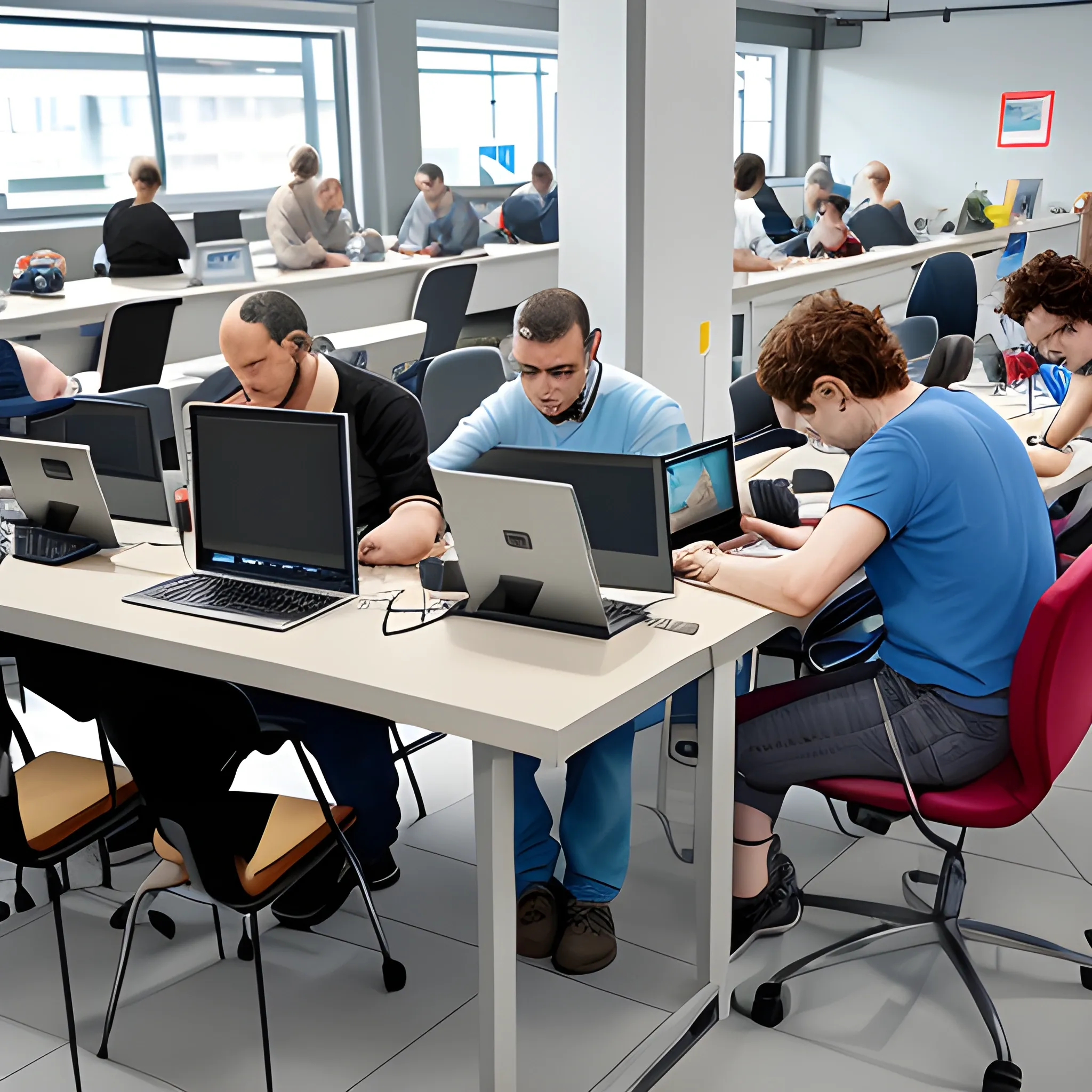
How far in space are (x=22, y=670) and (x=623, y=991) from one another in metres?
1.30

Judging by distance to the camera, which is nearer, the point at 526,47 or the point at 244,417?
the point at 244,417

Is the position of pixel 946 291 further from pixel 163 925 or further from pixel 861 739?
pixel 163 925

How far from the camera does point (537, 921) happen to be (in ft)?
8.26

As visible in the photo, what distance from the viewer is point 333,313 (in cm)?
628

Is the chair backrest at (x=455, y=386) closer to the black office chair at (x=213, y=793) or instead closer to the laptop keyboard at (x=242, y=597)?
the laptop keyboard at (x=242, y=597)

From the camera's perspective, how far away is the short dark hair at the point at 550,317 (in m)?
2.77

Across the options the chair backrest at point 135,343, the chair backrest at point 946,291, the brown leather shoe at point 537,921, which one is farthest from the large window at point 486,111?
the brown leather shoe at point 537,921

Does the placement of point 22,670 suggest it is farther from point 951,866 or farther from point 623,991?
point 951,866

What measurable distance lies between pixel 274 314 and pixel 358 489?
0.46 meters

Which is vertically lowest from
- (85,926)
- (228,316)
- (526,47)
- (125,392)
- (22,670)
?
(85,926)

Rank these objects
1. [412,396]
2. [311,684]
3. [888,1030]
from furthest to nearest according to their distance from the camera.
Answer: [412,396] → [888,1030] → [311,684]

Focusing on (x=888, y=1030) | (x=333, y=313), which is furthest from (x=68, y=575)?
(x=333, y=313)

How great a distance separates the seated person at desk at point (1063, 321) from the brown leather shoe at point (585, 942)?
5.80 feet

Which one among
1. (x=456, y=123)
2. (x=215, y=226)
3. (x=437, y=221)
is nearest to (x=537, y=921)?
(x=215, y=226)
